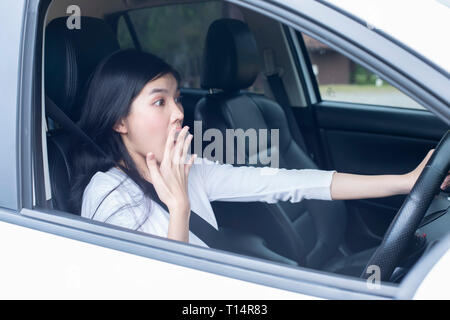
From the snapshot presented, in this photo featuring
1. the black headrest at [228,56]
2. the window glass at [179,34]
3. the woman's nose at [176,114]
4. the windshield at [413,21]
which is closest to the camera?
the windshield at [413,21]

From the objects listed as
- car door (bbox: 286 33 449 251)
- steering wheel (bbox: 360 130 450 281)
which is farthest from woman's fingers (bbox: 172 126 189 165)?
car door (bbox: 286 33 449 251)

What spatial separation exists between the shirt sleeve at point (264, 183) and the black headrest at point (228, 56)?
715 mm

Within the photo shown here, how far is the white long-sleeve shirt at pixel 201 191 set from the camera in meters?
1.52

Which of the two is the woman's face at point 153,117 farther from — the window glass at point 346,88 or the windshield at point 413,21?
the window glass at point 346,88

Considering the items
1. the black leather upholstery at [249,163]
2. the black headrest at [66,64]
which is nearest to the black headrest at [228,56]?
the black leather upholstery at [249,163]

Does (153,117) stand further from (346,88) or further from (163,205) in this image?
(346,88)

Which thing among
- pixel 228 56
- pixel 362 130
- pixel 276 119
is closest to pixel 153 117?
pixel 228 56

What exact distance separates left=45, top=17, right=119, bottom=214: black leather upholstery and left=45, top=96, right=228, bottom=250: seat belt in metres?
0.04

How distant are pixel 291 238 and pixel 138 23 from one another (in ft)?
6.34

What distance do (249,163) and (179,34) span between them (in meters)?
3.84

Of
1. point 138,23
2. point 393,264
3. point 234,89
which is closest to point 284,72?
point 234,89

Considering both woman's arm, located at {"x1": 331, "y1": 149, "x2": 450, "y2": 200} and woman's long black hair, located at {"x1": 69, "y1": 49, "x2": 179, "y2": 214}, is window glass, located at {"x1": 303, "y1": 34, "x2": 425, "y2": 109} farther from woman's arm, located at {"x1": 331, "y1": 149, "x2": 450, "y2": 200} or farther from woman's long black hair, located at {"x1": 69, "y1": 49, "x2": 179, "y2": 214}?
woman's long black hair, located at {"x1": 69, "y1": 49, "x2": 179, "y2": 214}
